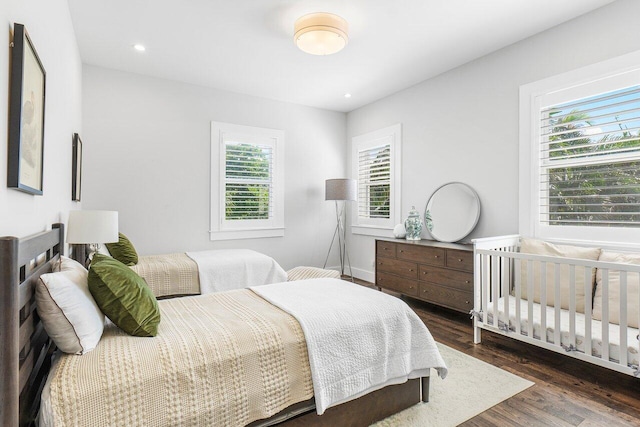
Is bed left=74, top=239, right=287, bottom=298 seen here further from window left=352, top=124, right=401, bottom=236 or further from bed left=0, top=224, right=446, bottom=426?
window left=352, top=124, right=401, bottom=236

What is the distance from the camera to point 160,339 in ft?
4.63

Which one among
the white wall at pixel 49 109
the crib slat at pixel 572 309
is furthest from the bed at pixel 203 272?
the crib slat at pixel 572 309

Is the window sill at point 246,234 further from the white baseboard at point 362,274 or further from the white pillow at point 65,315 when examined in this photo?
the white pillow at point 65,315

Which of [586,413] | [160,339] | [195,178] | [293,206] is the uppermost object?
[195,178]

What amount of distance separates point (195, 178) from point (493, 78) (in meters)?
3.52

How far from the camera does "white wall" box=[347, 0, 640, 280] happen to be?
8.68 ft

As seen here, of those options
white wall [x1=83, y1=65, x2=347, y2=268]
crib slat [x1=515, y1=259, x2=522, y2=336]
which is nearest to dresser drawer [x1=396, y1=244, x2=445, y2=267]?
crib slat [x1=515, y1=259, x2=522, y2=336]

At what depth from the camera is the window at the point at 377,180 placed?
4.58 m

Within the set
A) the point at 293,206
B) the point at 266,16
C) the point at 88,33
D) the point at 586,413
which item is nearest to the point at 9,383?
the point at 586,413

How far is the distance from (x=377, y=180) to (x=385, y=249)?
1255 millimetres

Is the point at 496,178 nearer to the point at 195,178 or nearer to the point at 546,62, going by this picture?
the point at 546,62

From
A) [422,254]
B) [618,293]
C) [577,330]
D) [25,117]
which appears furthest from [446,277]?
[25,117]

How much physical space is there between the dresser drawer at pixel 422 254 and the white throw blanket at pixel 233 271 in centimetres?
133

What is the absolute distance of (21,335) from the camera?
1.08 metres
